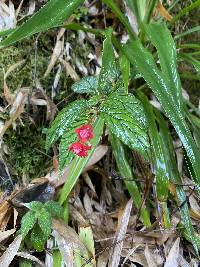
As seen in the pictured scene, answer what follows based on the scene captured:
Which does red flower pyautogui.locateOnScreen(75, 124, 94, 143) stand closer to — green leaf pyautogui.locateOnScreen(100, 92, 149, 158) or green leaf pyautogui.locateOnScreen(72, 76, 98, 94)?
green leaf pyautogui.locateOnScreen(100, 92, 149, 158)

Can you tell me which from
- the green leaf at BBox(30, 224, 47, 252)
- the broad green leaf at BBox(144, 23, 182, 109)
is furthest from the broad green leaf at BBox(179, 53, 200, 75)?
the green leaf at BBox(30, 224, 47, 252)

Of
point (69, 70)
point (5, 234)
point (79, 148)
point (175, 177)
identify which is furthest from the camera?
point (69, 70)

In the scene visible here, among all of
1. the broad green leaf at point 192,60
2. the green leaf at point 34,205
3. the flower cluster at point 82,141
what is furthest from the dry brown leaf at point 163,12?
the green leaf at point 34,205

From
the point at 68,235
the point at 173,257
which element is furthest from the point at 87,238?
the point at 173,257

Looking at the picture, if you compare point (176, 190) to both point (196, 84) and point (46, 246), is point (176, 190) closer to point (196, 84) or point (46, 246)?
point (46, 246)

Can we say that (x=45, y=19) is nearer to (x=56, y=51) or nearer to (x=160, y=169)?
(x=56, y=51)

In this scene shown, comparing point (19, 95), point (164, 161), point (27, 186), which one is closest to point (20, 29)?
point (19, 95)
